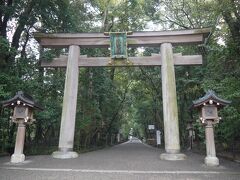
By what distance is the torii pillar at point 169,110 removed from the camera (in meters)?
11.4

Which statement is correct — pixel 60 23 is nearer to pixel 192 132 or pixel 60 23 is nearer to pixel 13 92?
pixel 13 92

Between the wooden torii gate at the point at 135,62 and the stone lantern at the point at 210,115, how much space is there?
1.63 metres

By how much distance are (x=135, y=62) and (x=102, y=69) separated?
7041mm

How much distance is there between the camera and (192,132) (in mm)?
18562

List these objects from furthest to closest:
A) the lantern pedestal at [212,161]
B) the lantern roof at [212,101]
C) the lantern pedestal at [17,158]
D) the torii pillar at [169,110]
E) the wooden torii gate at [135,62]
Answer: the wooden torii gate at [135,62]
the torii pillar at [169,110]
the lantern pedestal at [17,158]
the lantern roof at [212,101]
the lantern pedestal at [212,161]

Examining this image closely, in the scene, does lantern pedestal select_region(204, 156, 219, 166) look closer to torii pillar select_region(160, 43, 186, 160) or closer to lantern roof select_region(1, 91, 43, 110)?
torii pillar select_region(160, 43, 186, 160)

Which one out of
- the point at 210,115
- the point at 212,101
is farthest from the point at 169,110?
the point at 212,101

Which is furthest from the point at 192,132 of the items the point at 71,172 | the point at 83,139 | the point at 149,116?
the point at 149,116

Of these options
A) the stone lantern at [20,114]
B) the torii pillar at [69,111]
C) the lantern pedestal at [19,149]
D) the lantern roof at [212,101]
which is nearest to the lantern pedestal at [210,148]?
the lantern roof at [212,101]

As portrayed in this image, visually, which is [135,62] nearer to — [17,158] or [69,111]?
[69,111]

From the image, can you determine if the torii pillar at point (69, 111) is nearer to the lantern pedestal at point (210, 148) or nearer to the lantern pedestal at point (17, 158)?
the lantern pedestal at point (17, 158)

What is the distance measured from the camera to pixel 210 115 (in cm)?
1036

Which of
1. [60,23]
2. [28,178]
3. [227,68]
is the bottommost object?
[28,178]

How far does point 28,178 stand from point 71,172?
150 centimetres
